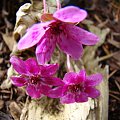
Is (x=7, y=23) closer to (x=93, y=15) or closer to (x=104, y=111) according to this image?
(x=93, y=15)

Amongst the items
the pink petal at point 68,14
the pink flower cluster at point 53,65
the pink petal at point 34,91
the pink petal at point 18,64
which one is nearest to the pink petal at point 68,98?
the pink flower cluster at point 53,65

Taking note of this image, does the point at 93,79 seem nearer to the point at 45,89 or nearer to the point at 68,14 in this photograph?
the point at 45,89

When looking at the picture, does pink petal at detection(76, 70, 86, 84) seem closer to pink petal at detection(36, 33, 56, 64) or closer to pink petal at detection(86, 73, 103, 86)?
pink petal at detection(86, 73, 103, 86)

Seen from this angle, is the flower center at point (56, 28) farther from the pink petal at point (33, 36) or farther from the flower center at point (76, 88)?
the flower center at point (76, 88)

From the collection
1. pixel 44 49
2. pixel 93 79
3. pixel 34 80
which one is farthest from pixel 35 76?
pixel 93 79

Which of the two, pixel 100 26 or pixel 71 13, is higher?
pixel 71 13

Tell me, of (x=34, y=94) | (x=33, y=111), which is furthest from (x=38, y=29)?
(x=33, y=111)
